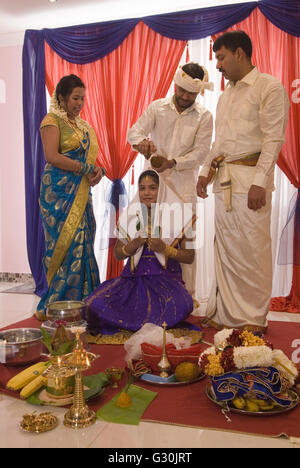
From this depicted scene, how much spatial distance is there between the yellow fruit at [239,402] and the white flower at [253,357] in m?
0.13

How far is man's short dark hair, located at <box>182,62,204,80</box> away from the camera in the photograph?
3371mm

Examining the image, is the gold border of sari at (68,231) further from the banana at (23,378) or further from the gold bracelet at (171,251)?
the banana at (23,378)

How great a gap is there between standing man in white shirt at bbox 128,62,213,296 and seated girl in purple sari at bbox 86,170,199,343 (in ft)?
1.30

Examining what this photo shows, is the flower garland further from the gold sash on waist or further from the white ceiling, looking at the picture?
the white ceiling

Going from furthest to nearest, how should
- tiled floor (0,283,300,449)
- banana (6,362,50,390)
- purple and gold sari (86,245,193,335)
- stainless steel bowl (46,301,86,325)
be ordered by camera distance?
purple and gold sari (86,245,193,335)
stainless steel bowl (46,301,86,325)
banana (6,362,50,390)
tiled floor (0,283,300,449)

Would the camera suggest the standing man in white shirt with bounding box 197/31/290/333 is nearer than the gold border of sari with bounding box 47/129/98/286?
Yes

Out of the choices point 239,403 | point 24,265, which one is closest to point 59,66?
point 24,265

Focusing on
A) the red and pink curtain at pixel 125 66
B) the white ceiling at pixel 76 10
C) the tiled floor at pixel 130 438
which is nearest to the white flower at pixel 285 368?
the tiled floor at pixel 130 438

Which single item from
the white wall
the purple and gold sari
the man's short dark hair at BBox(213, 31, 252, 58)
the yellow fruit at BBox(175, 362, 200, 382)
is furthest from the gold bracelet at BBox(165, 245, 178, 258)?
the white wall

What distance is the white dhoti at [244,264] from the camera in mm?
3025

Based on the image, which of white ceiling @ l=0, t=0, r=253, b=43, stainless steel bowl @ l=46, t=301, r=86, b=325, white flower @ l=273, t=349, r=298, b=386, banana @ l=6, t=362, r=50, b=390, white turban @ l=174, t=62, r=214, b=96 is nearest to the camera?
white flower @ l=273, t=349, r=298, b=386

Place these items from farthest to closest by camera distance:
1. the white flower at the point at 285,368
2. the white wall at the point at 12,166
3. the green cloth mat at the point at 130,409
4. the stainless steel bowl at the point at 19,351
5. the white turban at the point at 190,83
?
the white wall at the point at 12,166 < the white turban at the point at 190,83 < the stainless steel bowl at the point at 19,351 < the white flower at the point at 285,368 < the green cloth mat at the point at 130,409

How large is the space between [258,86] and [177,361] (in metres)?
1.88

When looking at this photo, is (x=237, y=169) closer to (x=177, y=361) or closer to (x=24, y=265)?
(x=177, y=361)
